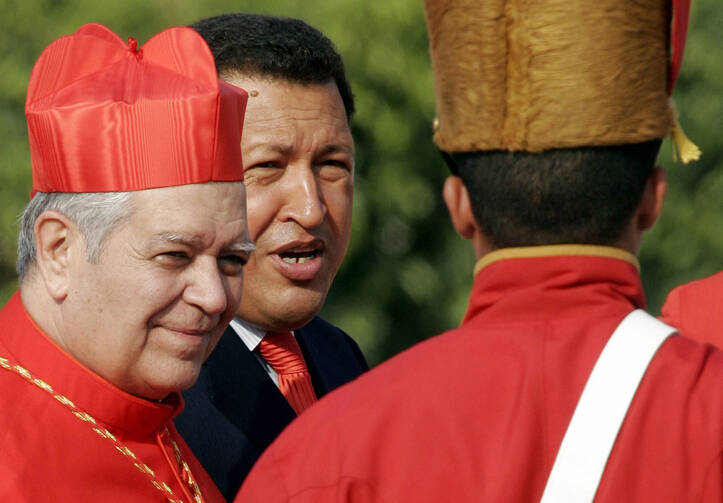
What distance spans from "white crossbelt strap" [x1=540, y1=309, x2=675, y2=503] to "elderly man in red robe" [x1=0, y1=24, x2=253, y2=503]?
108 cm

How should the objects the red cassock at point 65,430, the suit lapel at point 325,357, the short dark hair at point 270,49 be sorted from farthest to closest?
1. the suit lapel at point 325,357
2. the short dark hair at point 270,49
3. the red cassock at point 65,430

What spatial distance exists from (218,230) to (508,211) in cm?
88

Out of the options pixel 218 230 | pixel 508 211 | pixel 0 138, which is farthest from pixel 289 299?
pixel 0 138

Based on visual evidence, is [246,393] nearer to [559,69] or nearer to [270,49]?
[270,49]

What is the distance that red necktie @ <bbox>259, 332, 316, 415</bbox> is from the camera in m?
3.88

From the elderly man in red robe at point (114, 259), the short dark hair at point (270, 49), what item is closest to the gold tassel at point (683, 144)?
the elderly man in red robe at point (114, 259)

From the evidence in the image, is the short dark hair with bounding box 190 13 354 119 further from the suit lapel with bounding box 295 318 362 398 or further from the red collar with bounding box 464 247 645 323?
the red collar with bounding box 464 247 645 323

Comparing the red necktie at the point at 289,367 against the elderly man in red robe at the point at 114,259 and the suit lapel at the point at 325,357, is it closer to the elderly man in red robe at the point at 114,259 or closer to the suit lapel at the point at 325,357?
the suit lapel at the point at 325,357

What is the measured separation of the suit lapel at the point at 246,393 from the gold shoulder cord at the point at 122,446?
1.39ft

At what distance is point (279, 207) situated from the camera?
3.79 metres

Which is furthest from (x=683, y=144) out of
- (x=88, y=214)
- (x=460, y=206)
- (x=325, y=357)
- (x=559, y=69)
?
(x=325, y=357)

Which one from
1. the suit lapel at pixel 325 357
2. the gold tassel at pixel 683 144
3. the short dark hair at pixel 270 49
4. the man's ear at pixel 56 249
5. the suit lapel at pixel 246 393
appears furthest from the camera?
the suit lapel at pixel 325 357

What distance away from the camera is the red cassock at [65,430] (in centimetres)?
273

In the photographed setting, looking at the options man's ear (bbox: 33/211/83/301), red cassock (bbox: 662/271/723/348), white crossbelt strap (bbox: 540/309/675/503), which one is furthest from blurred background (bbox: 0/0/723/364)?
white crossbelt strap (bbox: 540/309/675/503)
